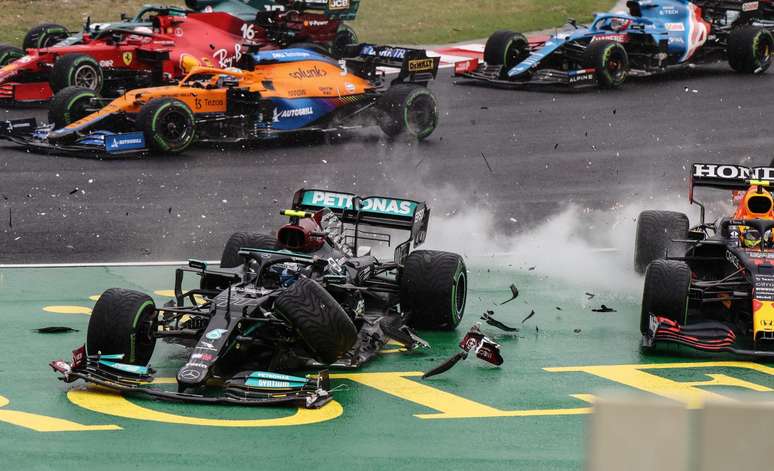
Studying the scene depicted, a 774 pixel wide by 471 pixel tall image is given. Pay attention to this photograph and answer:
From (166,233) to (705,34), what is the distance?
1475 cm

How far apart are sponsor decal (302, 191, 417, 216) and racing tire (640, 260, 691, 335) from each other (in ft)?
8.96

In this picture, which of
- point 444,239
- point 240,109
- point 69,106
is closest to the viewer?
point 444,239

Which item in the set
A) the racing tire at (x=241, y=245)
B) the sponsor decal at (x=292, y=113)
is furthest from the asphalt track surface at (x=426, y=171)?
the racing tire at (x=241, y=245)

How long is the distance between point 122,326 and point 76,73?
1509 centimetres

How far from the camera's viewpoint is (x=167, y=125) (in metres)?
22.1

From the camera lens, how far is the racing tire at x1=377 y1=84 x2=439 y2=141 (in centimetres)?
2356

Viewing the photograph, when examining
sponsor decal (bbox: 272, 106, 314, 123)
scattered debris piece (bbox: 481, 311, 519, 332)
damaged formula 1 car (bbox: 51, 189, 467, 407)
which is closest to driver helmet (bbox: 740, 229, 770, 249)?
scattered debris piece (bbox: 481, 311, 519, 332)

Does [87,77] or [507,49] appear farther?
[507,49]

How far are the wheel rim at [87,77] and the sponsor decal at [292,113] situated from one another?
4.27m

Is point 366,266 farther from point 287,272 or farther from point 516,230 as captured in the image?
point 516,230

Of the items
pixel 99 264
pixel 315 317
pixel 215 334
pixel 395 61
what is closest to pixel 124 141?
pixel 395 61

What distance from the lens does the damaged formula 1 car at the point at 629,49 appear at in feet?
90.1

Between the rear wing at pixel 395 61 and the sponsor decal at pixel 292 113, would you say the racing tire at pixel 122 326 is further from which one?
the rear wing at pixel 395 61

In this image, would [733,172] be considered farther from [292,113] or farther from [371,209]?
[292,113]
